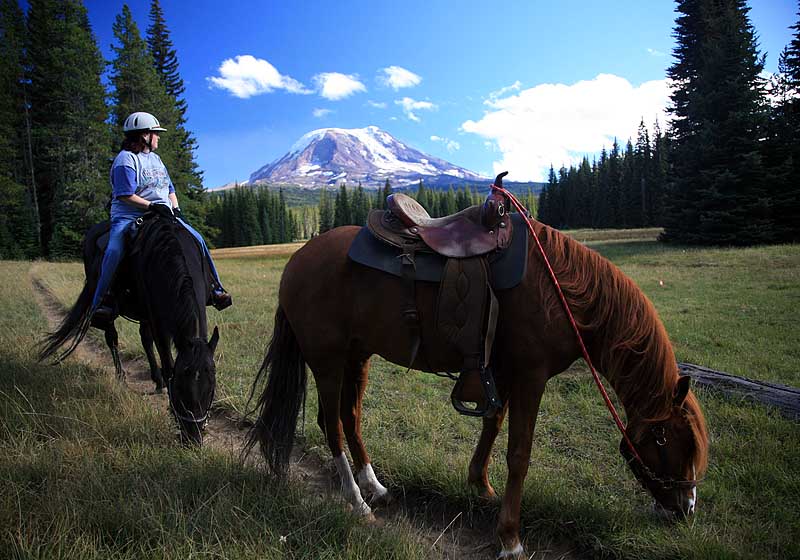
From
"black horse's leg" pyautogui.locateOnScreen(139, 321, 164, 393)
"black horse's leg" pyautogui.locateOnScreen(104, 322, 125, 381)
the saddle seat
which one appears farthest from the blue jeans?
the saddle seat

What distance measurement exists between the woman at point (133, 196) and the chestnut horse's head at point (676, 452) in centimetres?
409

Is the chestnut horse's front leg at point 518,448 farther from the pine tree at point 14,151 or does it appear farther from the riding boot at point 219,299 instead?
the pine tree at point 14,151

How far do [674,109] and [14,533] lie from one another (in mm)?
36956

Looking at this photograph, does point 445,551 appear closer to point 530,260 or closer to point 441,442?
point 441,442

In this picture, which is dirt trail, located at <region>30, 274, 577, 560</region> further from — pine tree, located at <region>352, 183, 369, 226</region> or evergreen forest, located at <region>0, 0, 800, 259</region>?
pine tree, located at <region>352, 183, 369, 226</region>

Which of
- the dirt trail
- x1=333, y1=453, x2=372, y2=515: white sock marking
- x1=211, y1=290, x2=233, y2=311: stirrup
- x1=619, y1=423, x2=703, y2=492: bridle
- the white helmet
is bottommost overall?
the dirt trail

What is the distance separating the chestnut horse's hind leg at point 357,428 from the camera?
3221 mm

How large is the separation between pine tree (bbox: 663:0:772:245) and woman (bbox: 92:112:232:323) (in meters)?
25.4

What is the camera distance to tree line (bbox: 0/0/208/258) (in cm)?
2756

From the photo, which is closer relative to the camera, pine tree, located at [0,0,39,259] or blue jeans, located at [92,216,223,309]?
blue jeans, located at [92,216,223,309]

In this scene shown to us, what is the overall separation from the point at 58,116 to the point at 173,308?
3468 centimetres

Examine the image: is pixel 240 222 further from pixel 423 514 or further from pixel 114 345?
pixel 423 514

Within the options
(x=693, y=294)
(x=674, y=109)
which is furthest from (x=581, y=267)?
(x=674, y=109)

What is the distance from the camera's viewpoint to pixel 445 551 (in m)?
2.66
